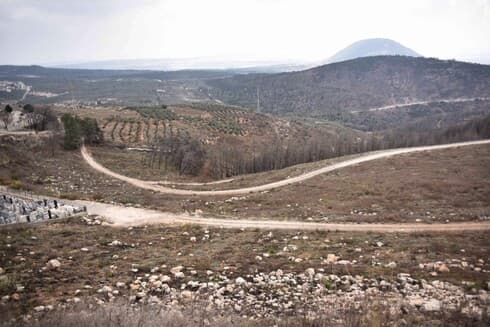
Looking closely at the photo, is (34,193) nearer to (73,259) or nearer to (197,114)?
(73,259)

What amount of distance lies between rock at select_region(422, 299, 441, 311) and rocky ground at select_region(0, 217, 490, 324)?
32 millimetres

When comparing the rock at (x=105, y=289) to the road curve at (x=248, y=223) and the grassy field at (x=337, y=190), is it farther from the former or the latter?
the grassy field at (x=337, y=190)

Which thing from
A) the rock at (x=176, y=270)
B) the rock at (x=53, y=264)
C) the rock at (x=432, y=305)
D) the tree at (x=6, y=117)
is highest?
the tree at (x=6, y=117)

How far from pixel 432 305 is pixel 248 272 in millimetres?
6973

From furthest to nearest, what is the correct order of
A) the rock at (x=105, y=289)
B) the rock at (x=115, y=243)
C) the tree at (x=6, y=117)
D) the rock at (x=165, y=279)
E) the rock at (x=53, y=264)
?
the tree at (x=6, y=117)
the rock at (x=115, y=243)
the rock at (x=53, y=264)
the rock at (x=165, y=279)
the rock at (x=105, y=289)

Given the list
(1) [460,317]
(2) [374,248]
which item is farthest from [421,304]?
(2) [374,248]

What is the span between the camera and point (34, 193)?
29.8 meters

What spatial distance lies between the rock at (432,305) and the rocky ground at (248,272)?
3cm

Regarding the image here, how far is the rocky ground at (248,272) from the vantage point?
1006 centimetres

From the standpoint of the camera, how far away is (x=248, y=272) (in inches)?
519

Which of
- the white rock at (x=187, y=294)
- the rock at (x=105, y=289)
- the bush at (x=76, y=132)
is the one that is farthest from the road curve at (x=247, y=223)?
the bush at (x=76, y=132)

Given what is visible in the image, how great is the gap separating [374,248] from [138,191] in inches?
1143

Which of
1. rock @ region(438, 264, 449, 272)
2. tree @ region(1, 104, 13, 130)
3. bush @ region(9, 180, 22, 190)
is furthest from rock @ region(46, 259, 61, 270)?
tree @ region(1, 104, 13, 130)

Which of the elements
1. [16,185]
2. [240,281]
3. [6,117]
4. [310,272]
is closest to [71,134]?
[6,117]
